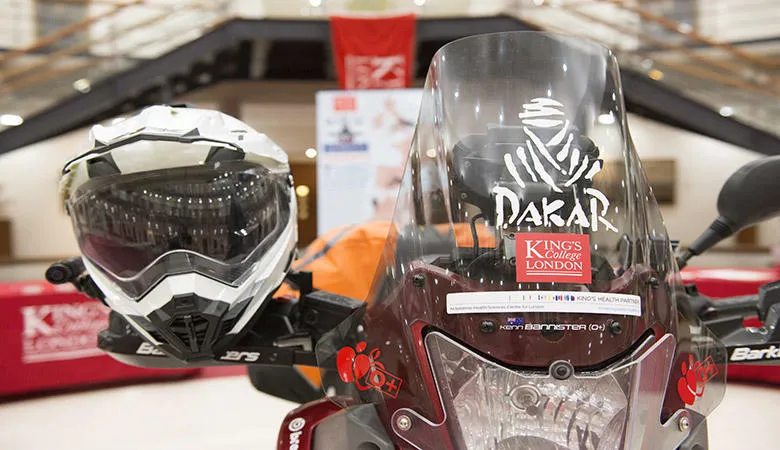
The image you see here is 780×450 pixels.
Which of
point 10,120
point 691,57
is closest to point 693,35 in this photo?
point 691,57

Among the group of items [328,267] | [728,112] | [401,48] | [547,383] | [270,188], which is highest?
[401,48]

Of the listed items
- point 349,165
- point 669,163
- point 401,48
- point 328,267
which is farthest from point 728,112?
point 328,267

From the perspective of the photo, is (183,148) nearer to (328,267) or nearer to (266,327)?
(266,327)

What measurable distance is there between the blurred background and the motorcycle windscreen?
4.09 meters

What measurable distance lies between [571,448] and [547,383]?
11 centimetres

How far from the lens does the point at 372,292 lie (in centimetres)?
130

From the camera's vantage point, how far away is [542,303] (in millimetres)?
1024

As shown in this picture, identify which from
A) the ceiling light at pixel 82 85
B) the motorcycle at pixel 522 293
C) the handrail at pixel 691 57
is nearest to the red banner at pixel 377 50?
the handrail at pixel 691 57

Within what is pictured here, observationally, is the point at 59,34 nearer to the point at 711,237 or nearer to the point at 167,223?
the point at 167,223

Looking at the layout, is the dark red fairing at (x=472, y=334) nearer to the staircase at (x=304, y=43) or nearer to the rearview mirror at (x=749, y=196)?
the rearview mirror at (x=749, y=196)

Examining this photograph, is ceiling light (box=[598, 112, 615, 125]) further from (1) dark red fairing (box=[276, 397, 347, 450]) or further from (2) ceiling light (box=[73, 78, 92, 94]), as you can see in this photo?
(2) ceiling light (box=[73, 78, 92, 94])

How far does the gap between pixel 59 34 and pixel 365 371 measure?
7.62 m

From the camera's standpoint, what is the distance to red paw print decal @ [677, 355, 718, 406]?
1.13 m

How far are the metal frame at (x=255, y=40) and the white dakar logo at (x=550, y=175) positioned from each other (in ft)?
21.4
